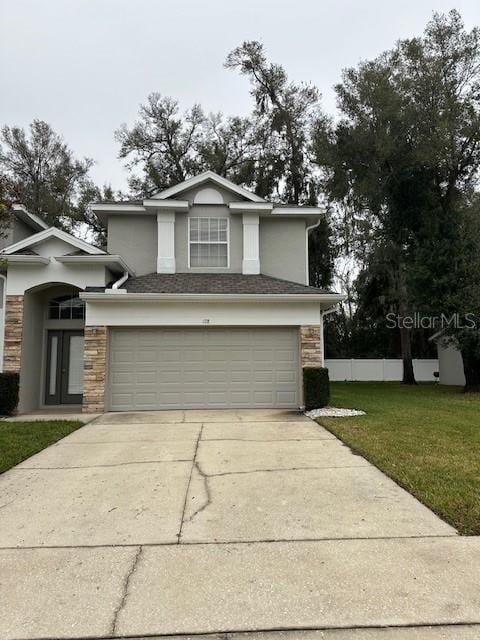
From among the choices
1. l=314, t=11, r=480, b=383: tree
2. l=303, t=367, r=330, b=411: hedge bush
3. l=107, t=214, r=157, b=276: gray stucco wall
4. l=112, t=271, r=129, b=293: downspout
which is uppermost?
l=314, t=11, r=480, b=383: tree

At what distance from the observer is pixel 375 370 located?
27.1 m

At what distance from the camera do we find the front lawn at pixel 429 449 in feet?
14.5

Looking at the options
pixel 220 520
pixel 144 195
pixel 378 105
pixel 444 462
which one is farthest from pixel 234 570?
pixel 144 195

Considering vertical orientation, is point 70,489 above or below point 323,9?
below

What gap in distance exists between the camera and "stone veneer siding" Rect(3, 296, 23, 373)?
11344 millimetres

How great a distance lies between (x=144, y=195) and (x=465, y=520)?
23.1 m

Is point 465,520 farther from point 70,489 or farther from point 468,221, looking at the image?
point 468,221

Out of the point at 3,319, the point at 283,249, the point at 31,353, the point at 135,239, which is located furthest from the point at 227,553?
the point at 135,239

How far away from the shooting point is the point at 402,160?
55.2 feet

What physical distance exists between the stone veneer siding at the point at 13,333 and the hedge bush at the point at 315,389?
289 inches

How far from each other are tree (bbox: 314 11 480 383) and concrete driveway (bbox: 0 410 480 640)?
42.9 feet

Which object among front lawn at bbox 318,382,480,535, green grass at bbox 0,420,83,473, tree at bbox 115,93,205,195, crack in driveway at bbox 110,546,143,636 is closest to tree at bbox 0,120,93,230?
tree at bbox 115,93,205,195

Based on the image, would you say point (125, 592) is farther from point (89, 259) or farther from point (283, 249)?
point (283, 249)

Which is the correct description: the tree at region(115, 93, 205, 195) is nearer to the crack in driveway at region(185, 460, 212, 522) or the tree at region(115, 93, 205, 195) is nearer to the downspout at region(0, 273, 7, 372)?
the downspout at region(0, 273, 7, 372)
